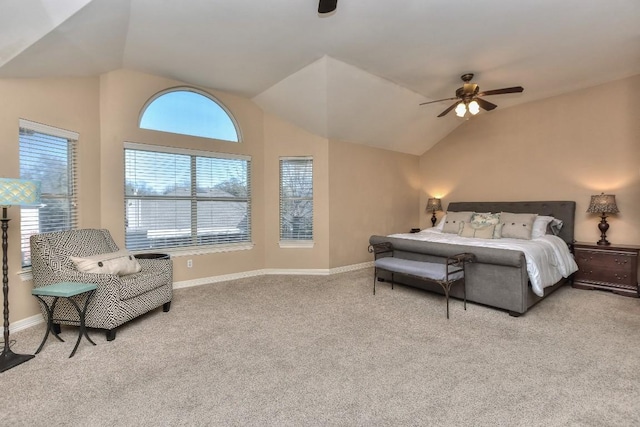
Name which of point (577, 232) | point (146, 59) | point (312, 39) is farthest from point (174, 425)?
point (577, 232)

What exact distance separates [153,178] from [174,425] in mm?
3319

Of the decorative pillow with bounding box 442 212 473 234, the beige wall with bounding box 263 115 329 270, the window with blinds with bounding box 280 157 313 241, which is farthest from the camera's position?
the window with blinds with bounding box 280 157 313 241

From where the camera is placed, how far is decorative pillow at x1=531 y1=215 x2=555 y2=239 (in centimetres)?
428

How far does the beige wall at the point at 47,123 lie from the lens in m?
2.76

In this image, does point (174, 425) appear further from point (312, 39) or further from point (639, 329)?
point (639, 329)

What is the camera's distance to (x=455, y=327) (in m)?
2.87

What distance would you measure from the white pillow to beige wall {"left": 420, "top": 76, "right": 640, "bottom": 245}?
53 cm

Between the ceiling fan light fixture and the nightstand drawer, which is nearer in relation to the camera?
the ceiling fan light fixture

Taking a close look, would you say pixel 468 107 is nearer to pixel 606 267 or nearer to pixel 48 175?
pixel 606 267

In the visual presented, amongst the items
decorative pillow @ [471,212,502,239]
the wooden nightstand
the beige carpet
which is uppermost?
decorative pillow @ [471,212,502,239]

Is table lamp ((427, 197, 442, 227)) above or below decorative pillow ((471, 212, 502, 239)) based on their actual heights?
above

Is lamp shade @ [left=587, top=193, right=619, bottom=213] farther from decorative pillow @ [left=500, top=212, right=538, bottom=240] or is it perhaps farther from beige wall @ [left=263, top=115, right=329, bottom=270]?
beige wall @ [left=263, top=115, right=329, bottom=270]

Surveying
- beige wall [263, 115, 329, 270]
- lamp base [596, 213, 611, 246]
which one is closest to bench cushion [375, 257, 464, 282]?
beige wall [263, 115, 329, 270]

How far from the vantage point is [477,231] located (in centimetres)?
446
